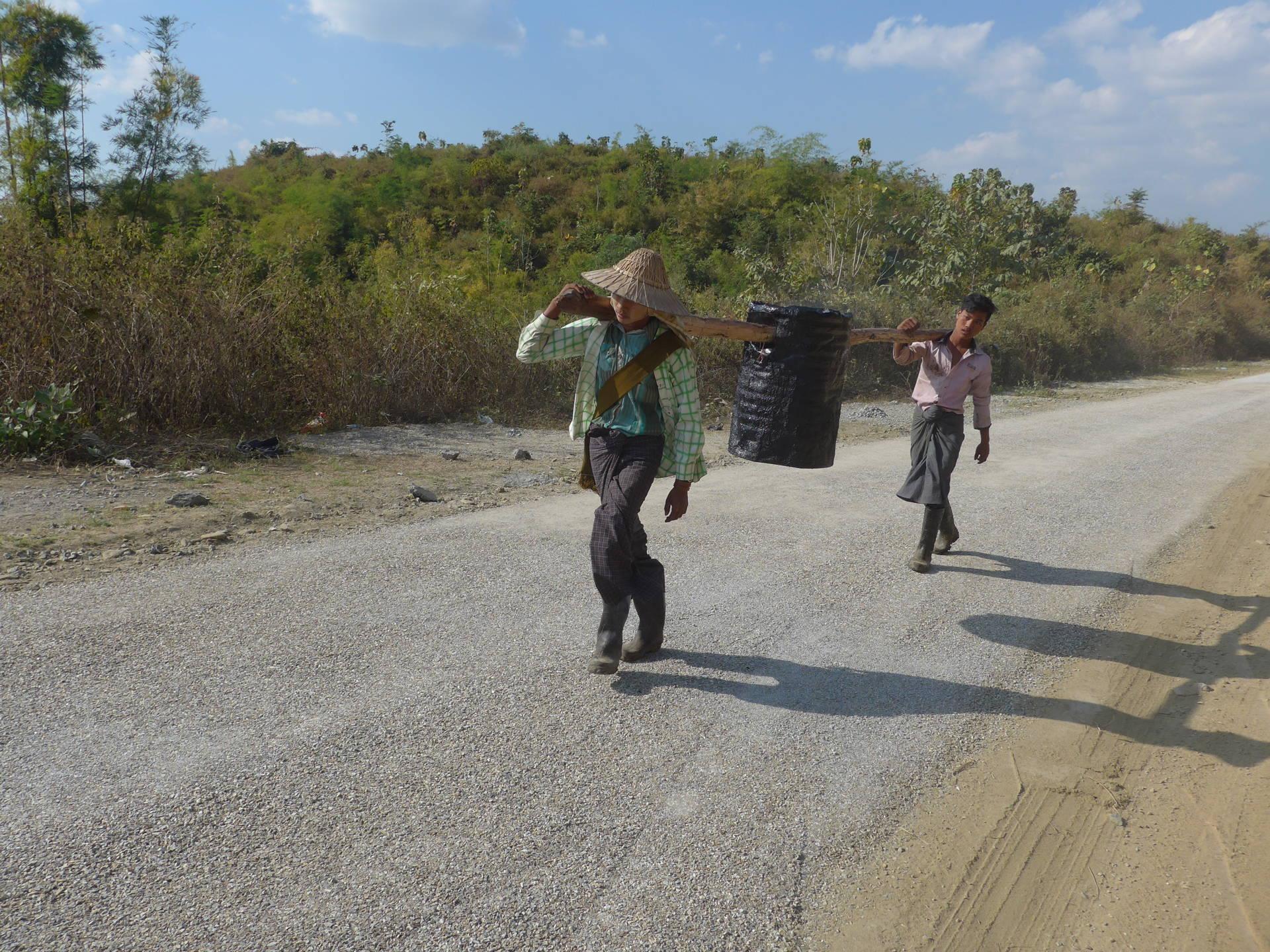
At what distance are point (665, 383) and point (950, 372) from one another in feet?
8.47

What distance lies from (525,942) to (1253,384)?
82.2ft

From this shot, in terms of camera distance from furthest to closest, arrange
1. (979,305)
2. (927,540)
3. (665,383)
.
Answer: (927,540) < (979,305) < (665,383)

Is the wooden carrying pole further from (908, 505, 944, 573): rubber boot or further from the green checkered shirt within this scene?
(908, 505, 944, 573): rubber boot

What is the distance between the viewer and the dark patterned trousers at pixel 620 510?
3.82m

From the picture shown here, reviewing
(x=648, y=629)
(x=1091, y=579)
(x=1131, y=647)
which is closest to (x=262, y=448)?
(x=648, y=629)

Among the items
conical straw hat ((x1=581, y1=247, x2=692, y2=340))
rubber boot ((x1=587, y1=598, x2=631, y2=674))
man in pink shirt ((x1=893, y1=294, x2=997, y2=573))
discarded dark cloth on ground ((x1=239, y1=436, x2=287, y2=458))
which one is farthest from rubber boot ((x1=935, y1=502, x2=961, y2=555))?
discarded dark cloth on ground ((x1=239, y1=436, x2=287, y2=458))

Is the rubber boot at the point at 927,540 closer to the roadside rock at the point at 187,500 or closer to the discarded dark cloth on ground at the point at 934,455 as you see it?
the discarded dark cloth on ground at the point at 934,455

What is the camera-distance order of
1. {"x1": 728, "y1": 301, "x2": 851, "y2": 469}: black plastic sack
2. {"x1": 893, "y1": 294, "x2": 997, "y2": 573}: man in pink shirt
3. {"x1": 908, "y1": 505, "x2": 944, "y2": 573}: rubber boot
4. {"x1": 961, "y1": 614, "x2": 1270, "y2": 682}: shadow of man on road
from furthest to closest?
{"x1": 908, "y1": 505, "x2": 944, "y2": 573}: rubber boot < {"x1": 893, "y1": 294, "x2": 997, "y2": 573}: man in pink shirt < {"x1": 961, "y1": 614, "x2": 1270, "y2": 682}: shadow of man on road < {"x1": 728, "y1": 301, "x2": 851, "y2": 469}: black plastic sack

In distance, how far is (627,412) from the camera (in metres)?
3.87

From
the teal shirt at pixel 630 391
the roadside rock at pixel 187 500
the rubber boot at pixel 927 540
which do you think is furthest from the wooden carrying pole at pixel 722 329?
the roadside rock at pixel 187 500

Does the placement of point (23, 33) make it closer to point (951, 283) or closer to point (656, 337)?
point (656, 337)

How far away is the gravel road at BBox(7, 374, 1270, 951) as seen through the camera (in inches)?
98.8

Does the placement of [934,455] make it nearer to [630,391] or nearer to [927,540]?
[927,540]

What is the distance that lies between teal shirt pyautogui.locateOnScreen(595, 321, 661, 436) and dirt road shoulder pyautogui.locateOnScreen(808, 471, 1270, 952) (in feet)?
5.91
